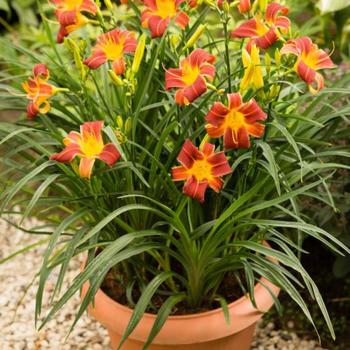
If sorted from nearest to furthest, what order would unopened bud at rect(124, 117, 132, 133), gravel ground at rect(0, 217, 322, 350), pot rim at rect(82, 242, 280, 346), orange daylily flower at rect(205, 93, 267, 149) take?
orange daylily flower at rect(205, 93, 267, 149), unopened bud at rect(124, 117, 132, 133), pot rim at rect(82, 242, 280, 346), gravel ground at rect(0, 217, 322, 350)

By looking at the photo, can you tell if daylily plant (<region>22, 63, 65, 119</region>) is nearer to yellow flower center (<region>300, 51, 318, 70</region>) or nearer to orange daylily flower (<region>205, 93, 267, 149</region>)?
orange daylily flower (<region>205, 93, 267, 149</region>)

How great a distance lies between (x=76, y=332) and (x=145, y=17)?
3.54 ft

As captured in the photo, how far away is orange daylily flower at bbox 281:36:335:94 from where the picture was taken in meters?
1.21

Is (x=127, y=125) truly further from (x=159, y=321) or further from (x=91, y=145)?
(x=159, y=321)

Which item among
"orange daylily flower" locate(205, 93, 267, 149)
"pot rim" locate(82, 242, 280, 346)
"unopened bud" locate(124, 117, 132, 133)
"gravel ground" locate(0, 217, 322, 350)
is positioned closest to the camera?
"orange daylily flower" locate(205, 93, 267, 149)

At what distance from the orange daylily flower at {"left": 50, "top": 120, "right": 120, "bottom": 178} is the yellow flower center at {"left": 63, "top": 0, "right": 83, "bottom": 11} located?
28 centimetres

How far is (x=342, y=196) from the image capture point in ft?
5.57

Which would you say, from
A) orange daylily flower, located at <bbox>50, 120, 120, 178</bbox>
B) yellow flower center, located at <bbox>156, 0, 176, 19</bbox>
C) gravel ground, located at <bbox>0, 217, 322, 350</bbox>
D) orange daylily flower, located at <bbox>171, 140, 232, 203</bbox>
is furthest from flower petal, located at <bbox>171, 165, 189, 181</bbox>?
gravel ground, located at <bbox>0, 217, 322, 350</bbox>

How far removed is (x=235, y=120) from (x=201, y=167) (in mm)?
120

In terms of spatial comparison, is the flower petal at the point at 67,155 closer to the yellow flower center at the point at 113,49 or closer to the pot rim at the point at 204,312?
the yellow flower center at the point at 113,49

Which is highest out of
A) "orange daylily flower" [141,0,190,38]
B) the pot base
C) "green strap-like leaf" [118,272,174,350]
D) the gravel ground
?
"orange daylily flower" [141,0,190,38]

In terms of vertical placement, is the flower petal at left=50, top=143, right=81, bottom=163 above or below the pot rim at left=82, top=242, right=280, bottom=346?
above

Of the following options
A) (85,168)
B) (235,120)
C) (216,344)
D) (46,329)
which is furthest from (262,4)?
(46,329)

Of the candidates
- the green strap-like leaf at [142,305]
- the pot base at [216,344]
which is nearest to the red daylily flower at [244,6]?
the green strap-like leaf at [142,305]
